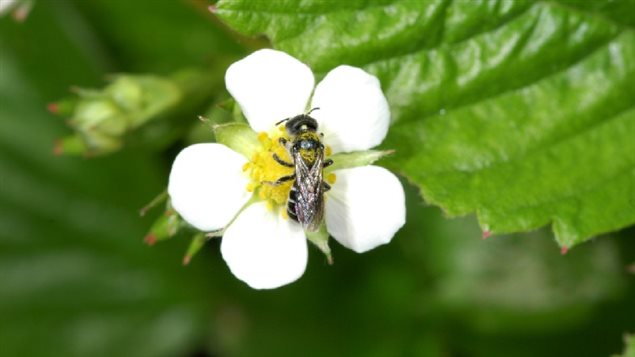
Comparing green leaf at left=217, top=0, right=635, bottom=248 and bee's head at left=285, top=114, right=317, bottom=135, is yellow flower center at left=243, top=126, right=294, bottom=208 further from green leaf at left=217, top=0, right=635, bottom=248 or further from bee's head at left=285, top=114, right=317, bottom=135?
green leaf at left=217, top=0, right=635, bottom=248

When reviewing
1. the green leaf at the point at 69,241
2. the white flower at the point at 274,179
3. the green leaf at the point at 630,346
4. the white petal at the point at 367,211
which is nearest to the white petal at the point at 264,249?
the white flower at the point at 274,179

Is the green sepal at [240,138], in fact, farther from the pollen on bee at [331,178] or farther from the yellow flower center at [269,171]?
the pollen on bee at [331,178]

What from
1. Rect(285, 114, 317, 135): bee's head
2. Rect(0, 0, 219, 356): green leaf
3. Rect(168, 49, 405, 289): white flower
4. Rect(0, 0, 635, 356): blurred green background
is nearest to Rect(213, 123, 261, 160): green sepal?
Rect(168, 49, 405, 289): white flower

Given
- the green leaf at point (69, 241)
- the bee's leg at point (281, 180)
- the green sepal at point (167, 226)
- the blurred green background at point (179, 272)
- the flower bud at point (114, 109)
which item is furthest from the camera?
the green leaf at point (69, 241)

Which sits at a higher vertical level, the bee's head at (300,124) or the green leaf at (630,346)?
the bee's head at (300,124)

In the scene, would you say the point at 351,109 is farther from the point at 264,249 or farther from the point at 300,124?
the point at 264,249

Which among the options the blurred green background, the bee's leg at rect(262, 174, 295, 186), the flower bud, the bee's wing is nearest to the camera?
the bee's wing

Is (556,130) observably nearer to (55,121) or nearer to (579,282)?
(579,282)
